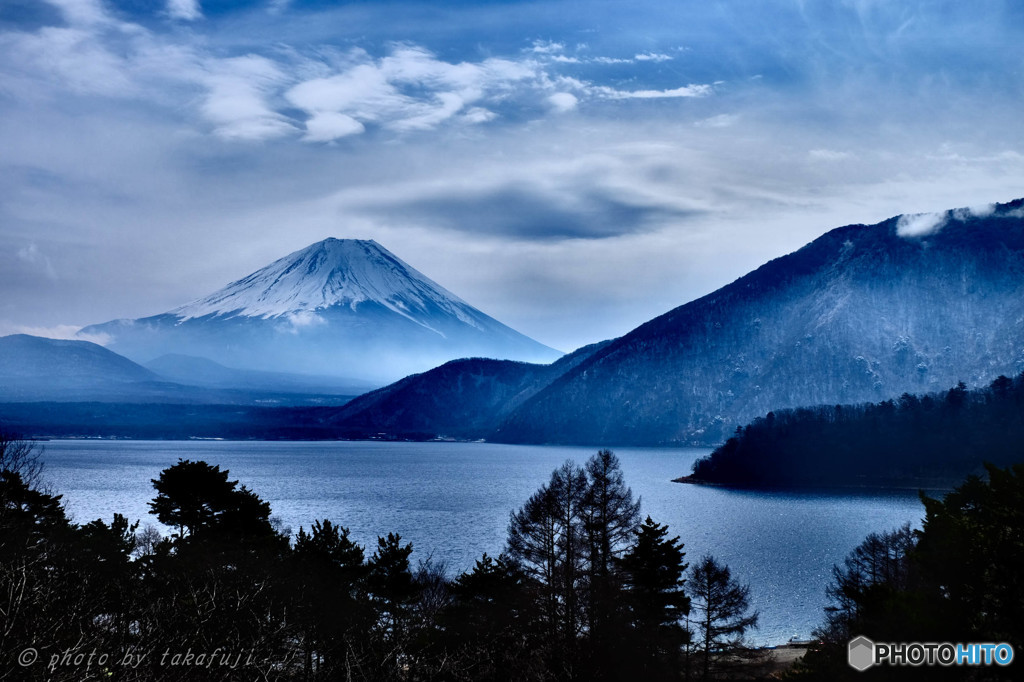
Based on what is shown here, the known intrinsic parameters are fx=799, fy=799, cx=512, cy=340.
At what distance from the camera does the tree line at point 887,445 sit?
109m

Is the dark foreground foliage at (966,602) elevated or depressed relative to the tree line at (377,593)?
elevated

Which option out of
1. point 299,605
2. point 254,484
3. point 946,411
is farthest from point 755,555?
point 946,411

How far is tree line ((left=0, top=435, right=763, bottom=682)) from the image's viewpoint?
16078mm

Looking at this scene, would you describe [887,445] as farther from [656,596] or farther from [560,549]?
[560,549]

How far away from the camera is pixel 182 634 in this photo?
47.8 ft

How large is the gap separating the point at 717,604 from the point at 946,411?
370 feet

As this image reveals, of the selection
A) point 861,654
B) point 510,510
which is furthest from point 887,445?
point 861,654

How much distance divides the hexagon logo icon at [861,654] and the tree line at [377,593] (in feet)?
16.4

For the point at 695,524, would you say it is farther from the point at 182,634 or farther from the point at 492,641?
the point at 182,634

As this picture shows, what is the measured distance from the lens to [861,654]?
1638 cm

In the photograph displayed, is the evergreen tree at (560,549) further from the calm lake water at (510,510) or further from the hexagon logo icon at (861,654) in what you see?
the calm lake water at (510,510)

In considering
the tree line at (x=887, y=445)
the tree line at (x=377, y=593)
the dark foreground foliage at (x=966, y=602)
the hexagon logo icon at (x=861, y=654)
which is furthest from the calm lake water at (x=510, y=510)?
the hexagon logo icon at (x=861, y=654)

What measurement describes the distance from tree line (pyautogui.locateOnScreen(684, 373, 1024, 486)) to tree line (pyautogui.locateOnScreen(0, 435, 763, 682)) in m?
93.9

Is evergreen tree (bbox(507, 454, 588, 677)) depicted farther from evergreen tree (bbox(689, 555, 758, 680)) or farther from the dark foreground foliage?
the dark foreground foliage
